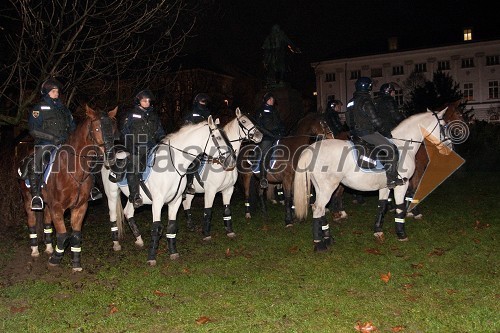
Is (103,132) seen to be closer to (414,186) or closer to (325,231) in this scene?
(325,231)

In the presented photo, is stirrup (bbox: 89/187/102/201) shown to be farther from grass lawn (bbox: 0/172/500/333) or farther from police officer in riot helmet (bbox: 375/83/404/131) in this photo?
police officer in riot helmet (bbox: 375/83/404/131)

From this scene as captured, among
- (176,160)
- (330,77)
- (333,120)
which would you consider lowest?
(176,160)

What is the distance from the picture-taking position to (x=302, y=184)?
9.30m

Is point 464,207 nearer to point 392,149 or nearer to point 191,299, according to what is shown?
point 392,149

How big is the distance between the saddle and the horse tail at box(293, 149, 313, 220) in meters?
0.87

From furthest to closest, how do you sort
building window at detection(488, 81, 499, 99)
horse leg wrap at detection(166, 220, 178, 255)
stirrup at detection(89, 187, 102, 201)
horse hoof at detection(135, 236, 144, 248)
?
building window at detection(488, 81, 499, 99), horse hoof at detection(135, 236, 144, 248), horse leg wrap at detection(166, 220, 178, 255), stirrup at detection(89, 187, 102, 201)

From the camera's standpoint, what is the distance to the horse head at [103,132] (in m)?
7.63

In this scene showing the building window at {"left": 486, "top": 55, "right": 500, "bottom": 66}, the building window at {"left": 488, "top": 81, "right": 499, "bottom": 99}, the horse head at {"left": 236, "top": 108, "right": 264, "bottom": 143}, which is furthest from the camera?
the building window at {"left": 488, "top": 81, "right": 499, "bottom": 99}

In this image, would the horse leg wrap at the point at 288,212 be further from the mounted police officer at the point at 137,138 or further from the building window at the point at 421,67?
the building window at the point at 421,67

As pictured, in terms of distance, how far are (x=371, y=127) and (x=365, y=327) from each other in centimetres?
481

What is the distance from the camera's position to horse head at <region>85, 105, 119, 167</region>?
7.63 metres

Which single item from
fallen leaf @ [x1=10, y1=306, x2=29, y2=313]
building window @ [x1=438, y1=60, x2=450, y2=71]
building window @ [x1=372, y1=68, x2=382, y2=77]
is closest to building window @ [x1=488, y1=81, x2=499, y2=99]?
building window @ [x1=438, y1=60, x2=450, y2=71]

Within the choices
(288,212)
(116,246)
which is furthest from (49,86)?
(288,212)

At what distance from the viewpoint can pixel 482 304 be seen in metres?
5.98
